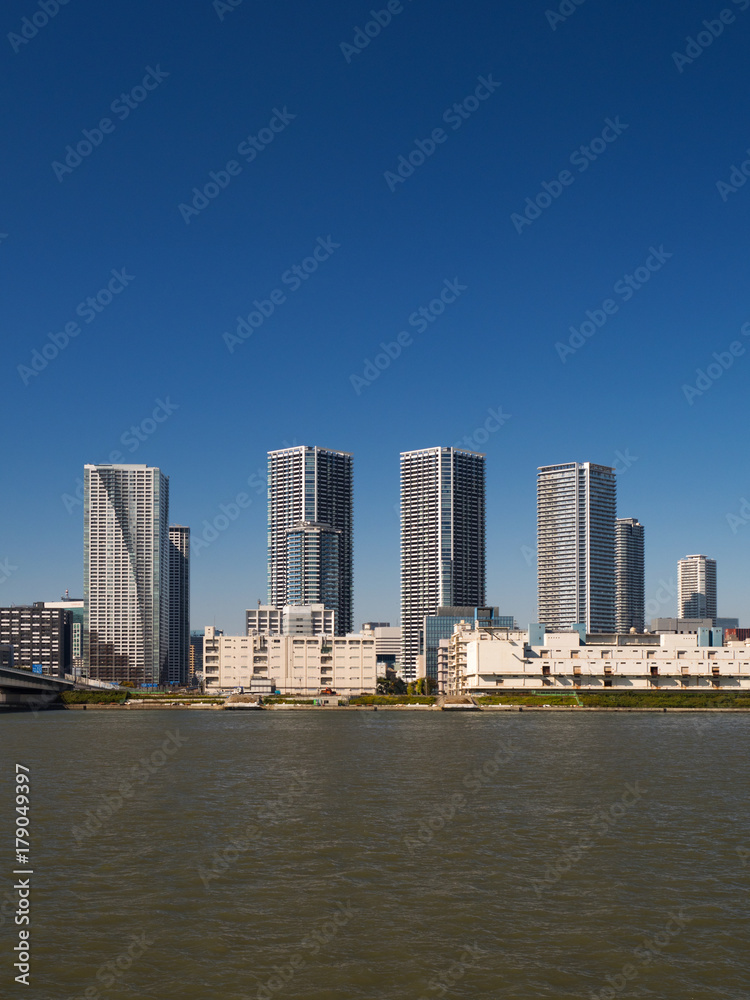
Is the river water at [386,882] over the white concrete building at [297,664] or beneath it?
over

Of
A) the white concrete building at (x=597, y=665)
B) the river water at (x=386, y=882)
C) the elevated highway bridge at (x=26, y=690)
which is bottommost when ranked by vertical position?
the elevated highway bridge at (x=26, y=690)

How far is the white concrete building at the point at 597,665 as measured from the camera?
15225 cm

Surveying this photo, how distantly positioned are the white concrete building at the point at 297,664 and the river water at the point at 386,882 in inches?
5280

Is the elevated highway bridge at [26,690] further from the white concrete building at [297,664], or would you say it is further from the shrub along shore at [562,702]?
the white concrete building at [297,664]

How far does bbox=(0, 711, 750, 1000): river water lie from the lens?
19.7m

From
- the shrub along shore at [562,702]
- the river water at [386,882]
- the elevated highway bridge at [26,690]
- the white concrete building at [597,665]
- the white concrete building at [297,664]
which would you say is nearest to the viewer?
the river water at [386,882]

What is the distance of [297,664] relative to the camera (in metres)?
191

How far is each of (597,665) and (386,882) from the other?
132m

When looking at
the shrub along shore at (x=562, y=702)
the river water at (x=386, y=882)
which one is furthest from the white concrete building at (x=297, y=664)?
the river water at (x=386, y=882)

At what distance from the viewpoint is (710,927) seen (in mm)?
22734

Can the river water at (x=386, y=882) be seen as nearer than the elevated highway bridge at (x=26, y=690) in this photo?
Yes

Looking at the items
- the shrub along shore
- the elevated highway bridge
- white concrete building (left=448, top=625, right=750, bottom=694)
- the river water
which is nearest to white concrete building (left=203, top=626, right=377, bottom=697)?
the shrub along shore

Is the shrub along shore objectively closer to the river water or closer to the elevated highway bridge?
the elevated highway bridge

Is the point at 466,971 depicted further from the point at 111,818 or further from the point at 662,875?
the point at 111,818
